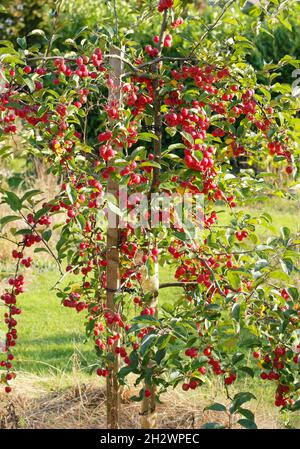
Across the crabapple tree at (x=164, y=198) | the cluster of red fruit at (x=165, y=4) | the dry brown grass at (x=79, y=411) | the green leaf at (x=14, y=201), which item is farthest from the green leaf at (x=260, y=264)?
the dry brown grass at (x=79, y=411)

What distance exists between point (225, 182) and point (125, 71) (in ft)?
1.89

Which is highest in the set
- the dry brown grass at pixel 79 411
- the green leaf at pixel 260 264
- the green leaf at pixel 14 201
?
the green leaf at pixel 14 201

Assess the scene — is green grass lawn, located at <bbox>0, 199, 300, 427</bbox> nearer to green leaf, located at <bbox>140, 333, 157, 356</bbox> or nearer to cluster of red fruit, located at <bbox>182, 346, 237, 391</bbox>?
cluster of red fruit, located at <bbox>182, 346, 237, 391</bbox>

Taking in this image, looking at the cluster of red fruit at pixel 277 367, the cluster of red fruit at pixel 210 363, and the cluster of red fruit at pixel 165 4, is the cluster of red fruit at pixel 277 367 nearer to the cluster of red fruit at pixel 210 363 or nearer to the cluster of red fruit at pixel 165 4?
the cluster of red fruit at pixel 210 363

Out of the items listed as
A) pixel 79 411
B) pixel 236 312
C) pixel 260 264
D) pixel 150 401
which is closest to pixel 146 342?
pixel 236 312

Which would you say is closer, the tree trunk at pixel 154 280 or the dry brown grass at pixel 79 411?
the tree trunk at pixel 154 280

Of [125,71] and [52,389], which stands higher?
[125,71]

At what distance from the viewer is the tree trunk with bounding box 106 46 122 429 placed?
2.49m

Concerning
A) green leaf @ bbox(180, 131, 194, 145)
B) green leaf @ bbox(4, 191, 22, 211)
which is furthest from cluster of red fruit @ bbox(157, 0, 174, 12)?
green leaf @ bbox(4, 191, 22, 211)

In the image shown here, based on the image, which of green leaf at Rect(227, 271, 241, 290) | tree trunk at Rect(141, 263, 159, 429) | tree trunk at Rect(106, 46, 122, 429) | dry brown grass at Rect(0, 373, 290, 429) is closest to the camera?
green leaf at Rect(227, 271, 241, 290)

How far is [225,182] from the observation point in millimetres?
2568

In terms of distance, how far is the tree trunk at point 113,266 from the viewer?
8.17 feet
